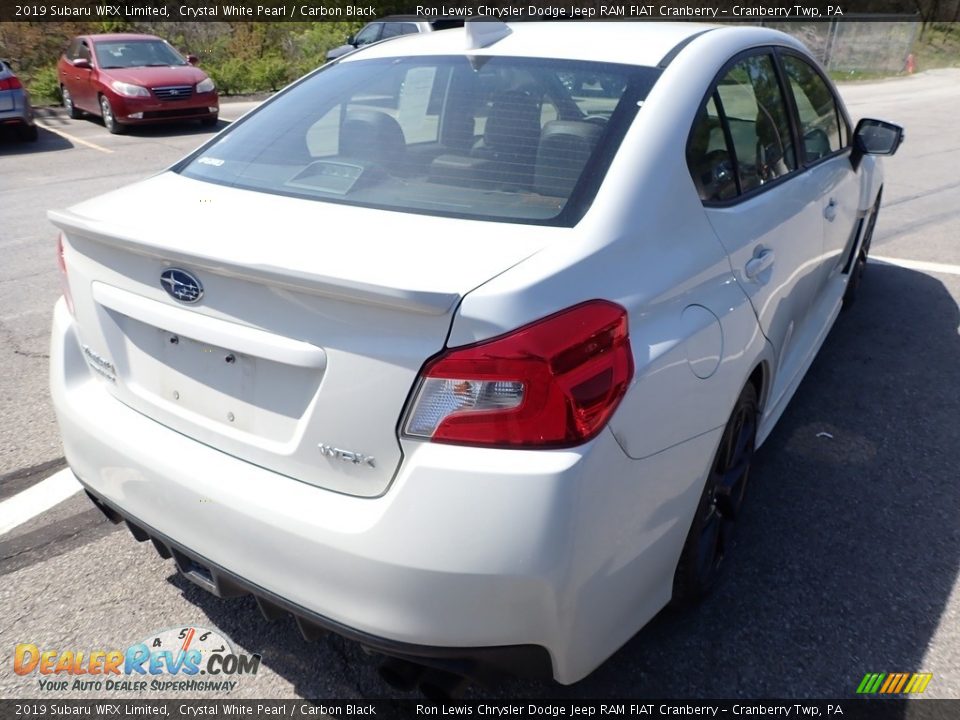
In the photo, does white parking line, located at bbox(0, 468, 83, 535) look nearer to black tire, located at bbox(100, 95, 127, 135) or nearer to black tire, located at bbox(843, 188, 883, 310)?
black tire, located at bbox(843, 188, 883, 310)

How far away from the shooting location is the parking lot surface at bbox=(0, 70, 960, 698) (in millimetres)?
2334

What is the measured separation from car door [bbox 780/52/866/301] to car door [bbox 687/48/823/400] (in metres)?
0.14

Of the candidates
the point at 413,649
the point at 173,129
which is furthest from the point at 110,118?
the point at 413,649

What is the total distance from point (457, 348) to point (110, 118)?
13.6 metres

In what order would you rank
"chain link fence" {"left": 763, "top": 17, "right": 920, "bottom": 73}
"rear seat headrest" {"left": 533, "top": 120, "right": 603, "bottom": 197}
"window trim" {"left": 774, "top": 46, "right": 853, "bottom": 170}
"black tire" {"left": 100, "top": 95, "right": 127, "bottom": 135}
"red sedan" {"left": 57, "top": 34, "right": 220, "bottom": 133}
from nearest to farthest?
"rear seat headrest" {"left": 533, "top": 120, "right": 603, "bottom": 197} < "window trim" {"left": 774, "top": 46, "right": 853, "bottom": 170} < "red sedan" {"left": 57, "top": 34, "right": 220, "bottom": 133} < "black tire" {"left": 100, "top": 95, "right": 127, "bottom": 135} < "chain link fence" {"left": 763, "top": 17, "right": 920, "bottom": 73}

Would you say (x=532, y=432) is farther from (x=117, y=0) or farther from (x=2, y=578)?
(x=117, y=0)

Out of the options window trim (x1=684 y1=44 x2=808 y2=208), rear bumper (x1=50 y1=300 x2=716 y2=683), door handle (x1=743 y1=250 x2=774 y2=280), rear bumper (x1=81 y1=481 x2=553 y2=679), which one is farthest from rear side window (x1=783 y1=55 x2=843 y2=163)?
rear bumper (x1=81 y1=481 x2=553 y2=679)

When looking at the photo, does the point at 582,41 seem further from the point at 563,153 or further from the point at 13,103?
the point at 13,103

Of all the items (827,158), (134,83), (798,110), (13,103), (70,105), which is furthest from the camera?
(70,105)

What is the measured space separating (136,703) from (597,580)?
138cm

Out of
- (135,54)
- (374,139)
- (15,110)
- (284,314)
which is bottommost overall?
(15,110)

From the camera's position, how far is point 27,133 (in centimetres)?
1220

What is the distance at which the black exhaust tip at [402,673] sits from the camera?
1926 millimetres

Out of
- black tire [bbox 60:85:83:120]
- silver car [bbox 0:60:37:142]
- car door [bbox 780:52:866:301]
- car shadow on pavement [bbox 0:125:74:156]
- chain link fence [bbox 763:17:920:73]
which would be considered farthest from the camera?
chain link fence [bbox 763:17:920:73]
